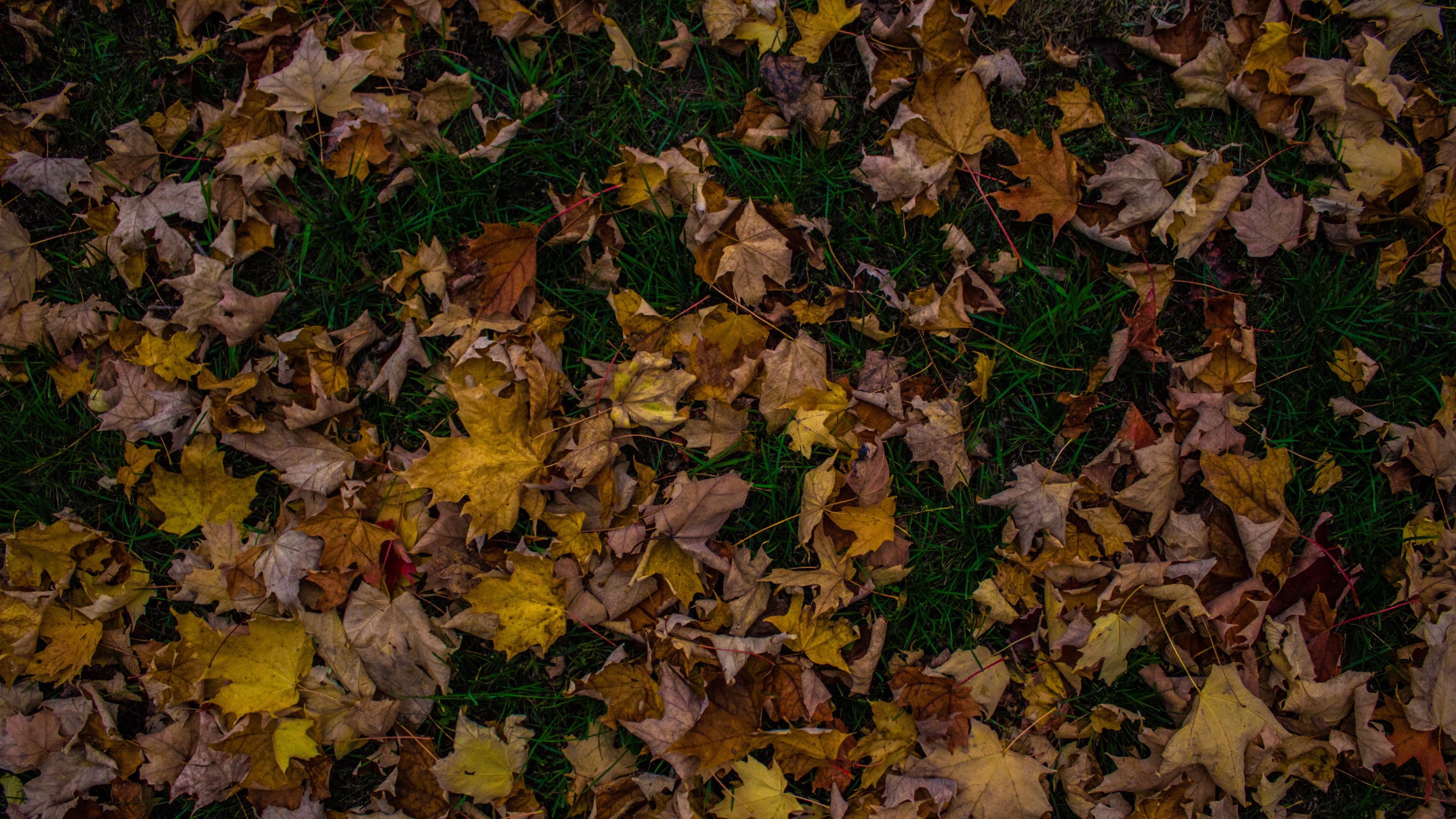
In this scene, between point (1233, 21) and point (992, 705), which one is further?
point (1233, 21)

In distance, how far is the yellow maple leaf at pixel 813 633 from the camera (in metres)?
2.29

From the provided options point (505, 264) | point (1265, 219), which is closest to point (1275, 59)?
point (1265, 219)

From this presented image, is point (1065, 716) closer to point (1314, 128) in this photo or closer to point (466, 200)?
point (1314, 128)

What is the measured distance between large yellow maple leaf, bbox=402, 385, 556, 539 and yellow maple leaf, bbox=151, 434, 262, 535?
666mm

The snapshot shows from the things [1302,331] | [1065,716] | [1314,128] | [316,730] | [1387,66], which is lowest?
[1065,716]

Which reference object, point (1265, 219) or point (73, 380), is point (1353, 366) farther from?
point (73, 380)

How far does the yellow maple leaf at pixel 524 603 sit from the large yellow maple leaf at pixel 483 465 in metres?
0.15

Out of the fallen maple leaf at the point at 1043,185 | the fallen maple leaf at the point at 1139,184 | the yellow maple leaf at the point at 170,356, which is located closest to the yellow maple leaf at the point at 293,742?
the yellow maple leaf at the point at 170,356

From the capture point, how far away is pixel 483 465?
2.20 metres

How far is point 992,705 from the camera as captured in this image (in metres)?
2.31

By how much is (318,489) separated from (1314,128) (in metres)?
3.26

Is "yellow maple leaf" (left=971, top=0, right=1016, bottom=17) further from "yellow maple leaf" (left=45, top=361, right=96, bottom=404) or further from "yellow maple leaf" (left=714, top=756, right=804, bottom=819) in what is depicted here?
"yellow maple leaf" (left=45, top=361, right=96, bottom=404)

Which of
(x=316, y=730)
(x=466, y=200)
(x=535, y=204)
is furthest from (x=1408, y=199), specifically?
(x=316, y=730)

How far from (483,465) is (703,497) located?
2.04ft
